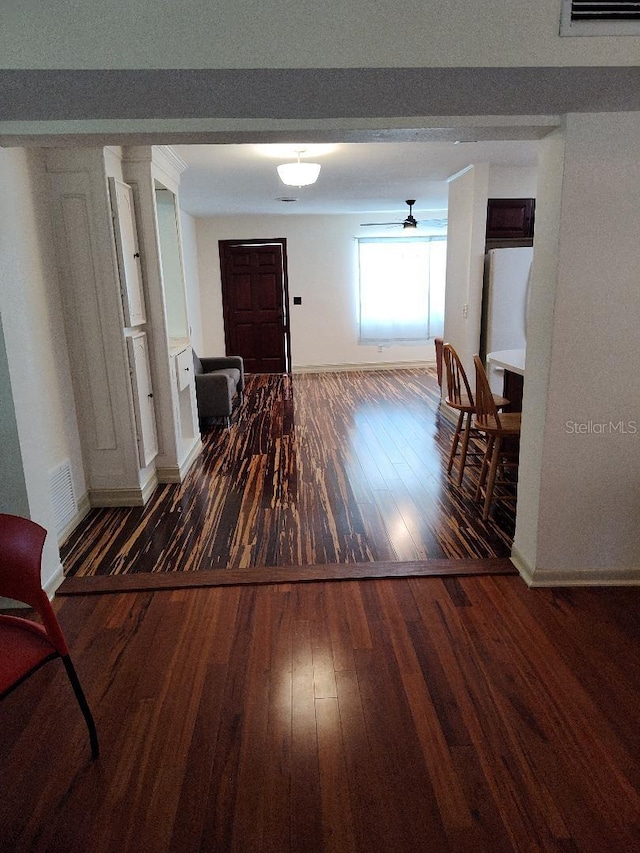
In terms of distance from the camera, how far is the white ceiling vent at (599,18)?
59.4 inches

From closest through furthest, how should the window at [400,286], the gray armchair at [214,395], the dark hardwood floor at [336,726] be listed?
the dark hardwood floor at [336,726] → the gray armchair at [214,395] → the window at [400,286]

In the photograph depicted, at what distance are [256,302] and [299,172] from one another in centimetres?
428

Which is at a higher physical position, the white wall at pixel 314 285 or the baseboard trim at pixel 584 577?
the white wall at pixel 314 285

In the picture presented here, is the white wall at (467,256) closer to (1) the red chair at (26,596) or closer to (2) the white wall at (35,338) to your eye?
(2) the white wall at (35,338)

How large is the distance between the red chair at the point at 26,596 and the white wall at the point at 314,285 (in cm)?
717

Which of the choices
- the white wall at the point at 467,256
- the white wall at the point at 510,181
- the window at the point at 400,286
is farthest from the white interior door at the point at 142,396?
the window at the point at 400,286

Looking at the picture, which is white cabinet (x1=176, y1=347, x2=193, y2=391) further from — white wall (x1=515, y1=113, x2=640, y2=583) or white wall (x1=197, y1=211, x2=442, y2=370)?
white wall (x1=197, y1=211, x2=442, y2=370)

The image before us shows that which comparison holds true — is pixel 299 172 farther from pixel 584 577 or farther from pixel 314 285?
pixel 314 285

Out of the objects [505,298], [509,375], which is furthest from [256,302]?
[509,375]

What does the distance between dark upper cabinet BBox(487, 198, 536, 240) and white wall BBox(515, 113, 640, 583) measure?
288cm

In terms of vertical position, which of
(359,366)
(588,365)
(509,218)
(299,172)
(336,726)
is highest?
(299,172)

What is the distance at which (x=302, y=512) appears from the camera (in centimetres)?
338

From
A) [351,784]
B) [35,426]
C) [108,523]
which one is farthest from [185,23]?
[108,523]

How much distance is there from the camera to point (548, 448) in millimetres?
2369
